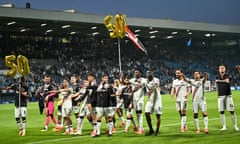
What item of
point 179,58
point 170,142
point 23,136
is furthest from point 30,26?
point 170,142

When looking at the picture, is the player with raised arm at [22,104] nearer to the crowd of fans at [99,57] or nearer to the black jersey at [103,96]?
the black jersey at [103,96]

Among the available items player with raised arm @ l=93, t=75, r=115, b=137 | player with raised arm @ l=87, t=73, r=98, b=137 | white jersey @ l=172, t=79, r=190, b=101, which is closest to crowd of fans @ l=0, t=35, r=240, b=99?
white jersey @ l=172, t=79, r=190, b=101

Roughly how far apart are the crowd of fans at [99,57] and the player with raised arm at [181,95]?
1426 inches

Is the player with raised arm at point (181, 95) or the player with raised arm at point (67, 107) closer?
the player with raised arm at point (181, 95)

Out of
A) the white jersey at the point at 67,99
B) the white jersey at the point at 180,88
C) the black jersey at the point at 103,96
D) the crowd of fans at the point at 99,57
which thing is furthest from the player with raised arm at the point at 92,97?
the crowd of fans at the point at 99,57

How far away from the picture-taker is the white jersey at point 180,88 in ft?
67.8

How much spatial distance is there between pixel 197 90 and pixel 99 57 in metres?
55.0

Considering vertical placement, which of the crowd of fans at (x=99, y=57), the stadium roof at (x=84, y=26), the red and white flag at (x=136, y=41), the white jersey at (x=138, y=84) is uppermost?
the stadium roof at (x=84, y=26)

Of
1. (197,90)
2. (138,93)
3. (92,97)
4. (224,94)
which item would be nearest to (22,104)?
(92,97)

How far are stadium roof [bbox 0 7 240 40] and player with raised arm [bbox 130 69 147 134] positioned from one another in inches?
1320

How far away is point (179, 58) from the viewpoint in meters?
85.8

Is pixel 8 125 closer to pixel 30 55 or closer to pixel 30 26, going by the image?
pixel 30 26

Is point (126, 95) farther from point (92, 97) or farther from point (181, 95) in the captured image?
point (92, 97)

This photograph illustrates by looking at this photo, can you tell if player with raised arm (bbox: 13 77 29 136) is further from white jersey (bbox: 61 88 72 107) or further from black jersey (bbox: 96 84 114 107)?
black jersey (bbox: 96 84 114 107)
